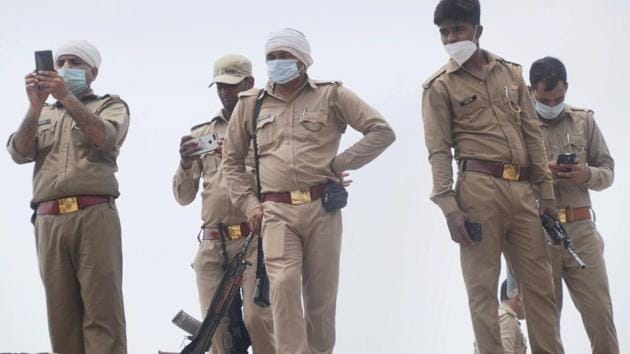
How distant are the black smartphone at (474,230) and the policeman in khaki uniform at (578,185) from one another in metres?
1.85

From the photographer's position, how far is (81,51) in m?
10.5

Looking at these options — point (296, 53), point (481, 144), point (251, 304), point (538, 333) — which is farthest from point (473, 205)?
point (251, 304)

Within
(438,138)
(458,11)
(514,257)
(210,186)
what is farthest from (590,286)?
(210,186)

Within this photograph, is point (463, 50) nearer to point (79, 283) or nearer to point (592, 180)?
point (592, 180)

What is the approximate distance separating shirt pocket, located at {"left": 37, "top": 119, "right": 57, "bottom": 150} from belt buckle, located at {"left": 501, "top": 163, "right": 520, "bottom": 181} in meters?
3.53

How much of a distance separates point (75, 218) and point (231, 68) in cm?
277

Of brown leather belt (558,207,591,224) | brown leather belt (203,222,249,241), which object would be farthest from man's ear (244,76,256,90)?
brown leather belt (558,207,591,224)

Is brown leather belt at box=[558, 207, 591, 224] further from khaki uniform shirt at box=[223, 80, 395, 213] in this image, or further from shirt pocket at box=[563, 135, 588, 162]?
khaki uniform shirt at box=[223, 80, 395, 213]

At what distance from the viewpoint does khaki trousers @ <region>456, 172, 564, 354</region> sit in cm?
942

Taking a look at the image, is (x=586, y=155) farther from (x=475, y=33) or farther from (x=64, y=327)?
(x=64, y=327)

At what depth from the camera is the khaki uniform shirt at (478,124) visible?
9594 millimetres

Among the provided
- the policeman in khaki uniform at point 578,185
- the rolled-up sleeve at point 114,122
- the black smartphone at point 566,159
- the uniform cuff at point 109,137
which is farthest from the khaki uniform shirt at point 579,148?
the uniform cuff at point 109,137

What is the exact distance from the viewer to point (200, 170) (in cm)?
1223

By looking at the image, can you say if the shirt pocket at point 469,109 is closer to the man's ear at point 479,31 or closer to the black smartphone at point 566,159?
the man's ear at point 479,31
